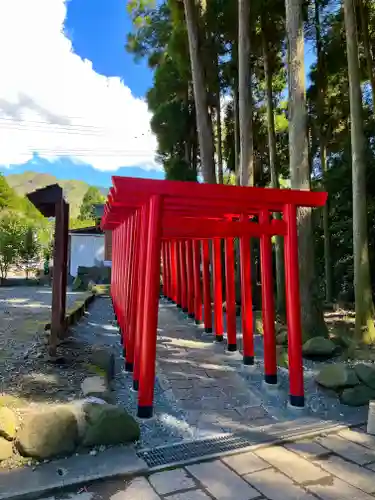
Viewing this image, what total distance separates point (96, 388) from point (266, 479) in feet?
6.67

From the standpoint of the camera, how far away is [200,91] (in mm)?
10328

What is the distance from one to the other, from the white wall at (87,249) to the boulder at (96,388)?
69.7ft

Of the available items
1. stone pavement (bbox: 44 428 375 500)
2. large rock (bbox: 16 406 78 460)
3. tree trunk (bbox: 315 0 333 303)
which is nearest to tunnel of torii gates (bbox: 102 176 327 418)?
large rock (bbox: 16 406 78 460)

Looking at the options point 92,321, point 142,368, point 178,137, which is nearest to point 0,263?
point 178,137

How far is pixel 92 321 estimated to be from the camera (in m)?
9.66

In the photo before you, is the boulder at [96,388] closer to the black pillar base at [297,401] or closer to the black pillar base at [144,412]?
the black pillar base at [144,412]

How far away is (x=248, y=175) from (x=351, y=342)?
4.30 metres

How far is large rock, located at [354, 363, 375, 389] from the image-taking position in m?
4.47

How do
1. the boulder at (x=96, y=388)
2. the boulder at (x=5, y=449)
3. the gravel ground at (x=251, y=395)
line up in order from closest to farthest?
the boulder at (x=5, y=449) → the gravel ground at (x=251, y=395) → the boulder at (x=96, y=388)

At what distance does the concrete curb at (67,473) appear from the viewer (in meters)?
2.60

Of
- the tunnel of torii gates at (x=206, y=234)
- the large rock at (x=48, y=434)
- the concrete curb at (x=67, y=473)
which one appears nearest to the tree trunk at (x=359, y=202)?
the tunnel of torii gates at (x=206, y=234)

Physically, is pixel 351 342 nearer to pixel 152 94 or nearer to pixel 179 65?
pixel 179 65

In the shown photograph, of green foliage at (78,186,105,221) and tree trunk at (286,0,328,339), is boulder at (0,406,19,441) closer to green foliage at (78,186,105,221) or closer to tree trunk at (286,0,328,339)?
tree trunk at (286,0,328,339)

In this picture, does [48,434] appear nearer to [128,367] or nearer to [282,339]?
[128,367]
